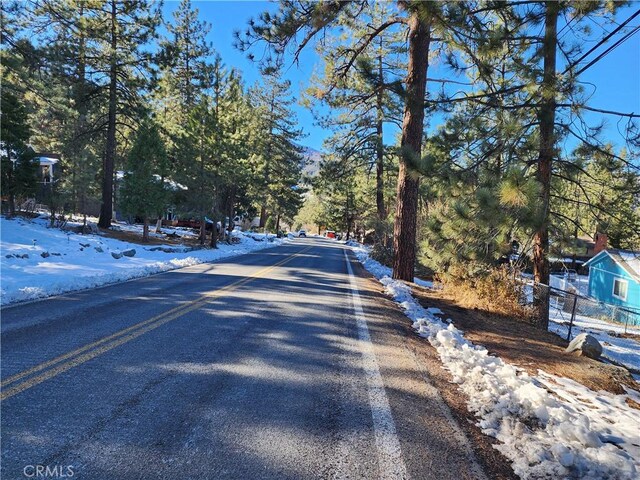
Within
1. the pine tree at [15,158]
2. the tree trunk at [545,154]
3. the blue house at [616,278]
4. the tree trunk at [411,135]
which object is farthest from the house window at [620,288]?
the pine tree at [15,158]

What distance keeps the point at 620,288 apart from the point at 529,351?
2870 centimetres

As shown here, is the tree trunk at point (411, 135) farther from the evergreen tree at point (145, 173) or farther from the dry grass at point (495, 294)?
the evergreen tree at point (145, 173)

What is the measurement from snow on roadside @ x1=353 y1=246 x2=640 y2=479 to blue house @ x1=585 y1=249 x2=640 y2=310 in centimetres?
2526

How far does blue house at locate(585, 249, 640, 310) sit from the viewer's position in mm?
25484

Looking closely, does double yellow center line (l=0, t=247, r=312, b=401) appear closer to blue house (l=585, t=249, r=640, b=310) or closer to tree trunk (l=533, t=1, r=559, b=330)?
tree trunk (l=533, t=1, r=559, b=330)

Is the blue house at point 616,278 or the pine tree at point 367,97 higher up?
the pine tree at point 367,97

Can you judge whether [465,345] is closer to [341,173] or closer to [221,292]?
[221,292]

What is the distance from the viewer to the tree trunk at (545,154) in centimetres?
649

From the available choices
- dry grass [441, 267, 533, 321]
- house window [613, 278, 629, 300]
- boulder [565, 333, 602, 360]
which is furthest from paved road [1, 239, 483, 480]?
house window [613, 278, 629, 300]

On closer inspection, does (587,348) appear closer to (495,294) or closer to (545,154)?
(495,294)

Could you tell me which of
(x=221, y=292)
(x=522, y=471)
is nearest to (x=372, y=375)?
(x=522, y=471)

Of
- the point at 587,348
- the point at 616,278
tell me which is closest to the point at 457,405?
the point at 587,348

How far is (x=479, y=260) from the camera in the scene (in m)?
8.74

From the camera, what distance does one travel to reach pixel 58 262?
11648 mm
